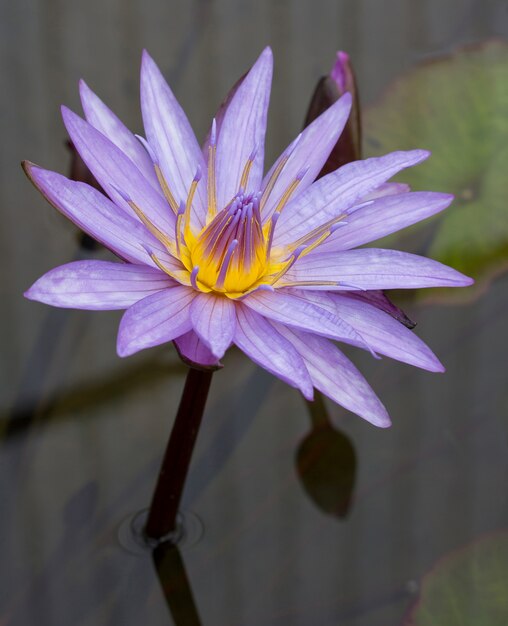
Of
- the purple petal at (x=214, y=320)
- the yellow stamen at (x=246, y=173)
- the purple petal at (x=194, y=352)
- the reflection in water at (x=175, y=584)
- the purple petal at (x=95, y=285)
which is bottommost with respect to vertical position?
the reflection in water at (x=175, y=584)

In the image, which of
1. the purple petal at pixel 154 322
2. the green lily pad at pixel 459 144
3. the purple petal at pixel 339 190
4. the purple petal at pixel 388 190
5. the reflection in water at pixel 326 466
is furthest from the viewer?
the green lily pad at pixel 459 144

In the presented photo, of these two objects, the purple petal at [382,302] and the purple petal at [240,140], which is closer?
the purple petal at [382,302]

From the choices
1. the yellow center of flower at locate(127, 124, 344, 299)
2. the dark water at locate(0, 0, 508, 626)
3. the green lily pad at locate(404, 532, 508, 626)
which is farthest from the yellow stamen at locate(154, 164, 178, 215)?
the green lily pad at locate(404, 532, 508, 626)

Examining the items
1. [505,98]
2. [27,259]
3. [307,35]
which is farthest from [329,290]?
[307,35]

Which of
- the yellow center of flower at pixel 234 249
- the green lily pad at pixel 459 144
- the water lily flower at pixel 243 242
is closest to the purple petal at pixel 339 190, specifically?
the water lily flower at pixel 243 242

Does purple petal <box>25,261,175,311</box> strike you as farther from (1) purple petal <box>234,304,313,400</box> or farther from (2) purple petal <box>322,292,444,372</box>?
(2) purple petal <box>322,292,444,372</box>

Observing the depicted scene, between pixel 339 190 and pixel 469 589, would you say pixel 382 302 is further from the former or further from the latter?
pixel 469 589

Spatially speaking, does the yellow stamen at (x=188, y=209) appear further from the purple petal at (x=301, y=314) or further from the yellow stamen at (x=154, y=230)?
the purple petal at (x=301, y=314)

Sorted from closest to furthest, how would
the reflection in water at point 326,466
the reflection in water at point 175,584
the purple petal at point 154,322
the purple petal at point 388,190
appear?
the purple petal at point 154,322 → the purple petal at point 388,190 → the reflection in water at point 175,584 → the reflection in water at point 326,466
